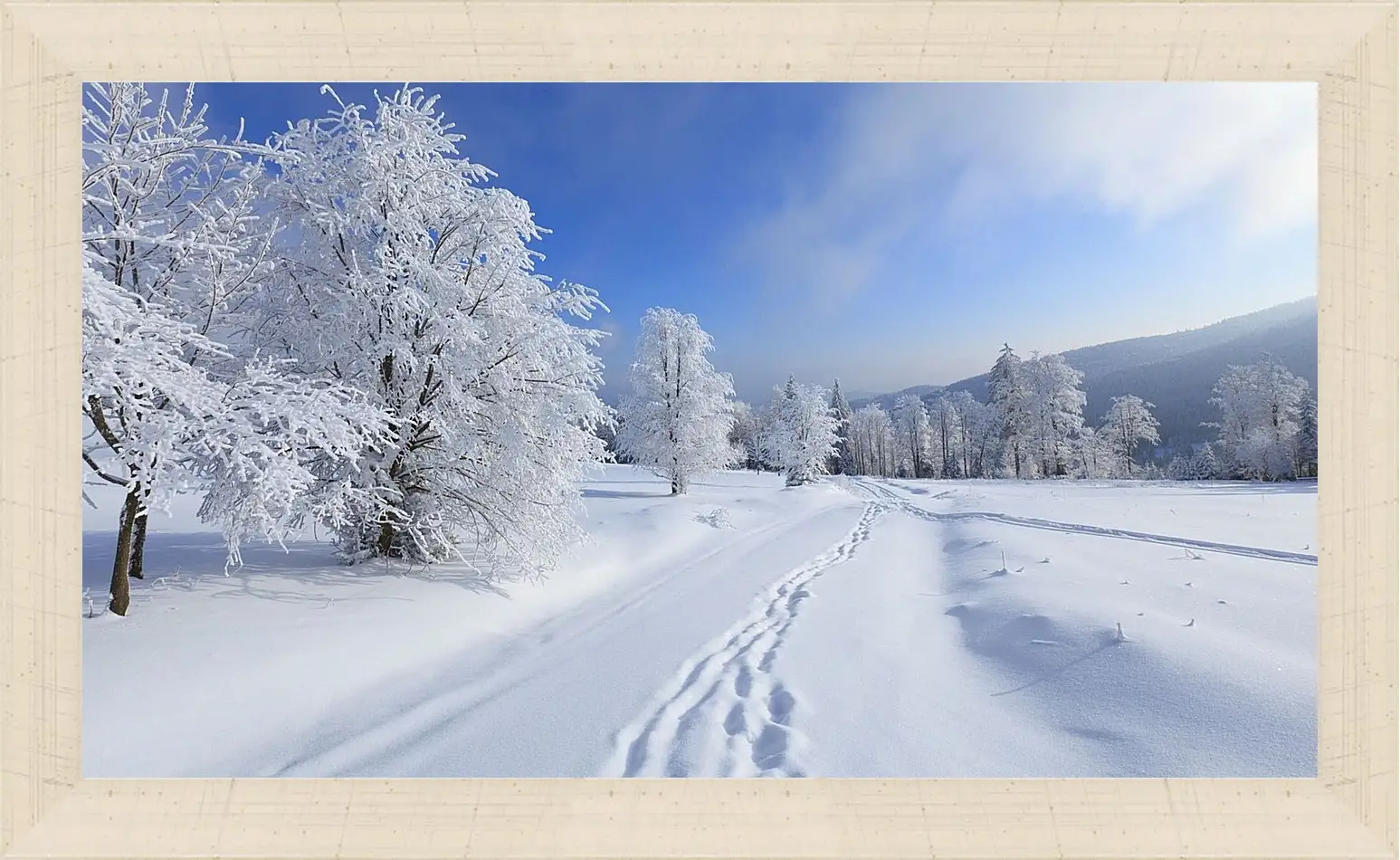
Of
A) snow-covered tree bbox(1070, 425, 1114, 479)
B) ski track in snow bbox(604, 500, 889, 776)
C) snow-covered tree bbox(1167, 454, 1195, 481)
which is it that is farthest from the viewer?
snow-covered tree bbox(1070, 425, 1114, 479)

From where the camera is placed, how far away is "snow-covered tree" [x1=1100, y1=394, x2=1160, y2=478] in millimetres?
12462

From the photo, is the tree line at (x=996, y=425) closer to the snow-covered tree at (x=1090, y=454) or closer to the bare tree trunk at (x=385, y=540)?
the snow-covered tree at (x=1090, y=454)

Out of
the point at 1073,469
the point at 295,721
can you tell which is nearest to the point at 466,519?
the point at 295,721

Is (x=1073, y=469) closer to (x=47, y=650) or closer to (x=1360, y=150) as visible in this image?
(x=1360, y=150)

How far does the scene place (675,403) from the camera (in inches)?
752

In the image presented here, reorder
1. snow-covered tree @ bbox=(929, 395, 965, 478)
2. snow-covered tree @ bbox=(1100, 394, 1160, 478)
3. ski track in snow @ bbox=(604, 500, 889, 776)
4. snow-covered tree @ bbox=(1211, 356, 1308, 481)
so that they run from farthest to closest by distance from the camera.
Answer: snow-covered tree @ bbox=(929, 395, 965, 478)
snow-covered tree @ bbox=(1100, 394, 1160, 478)
snow-covered tree @ bbox=(1211, 356, 1308, 481)
ski track in snow @ bbox=(604, 500, 889, 776)

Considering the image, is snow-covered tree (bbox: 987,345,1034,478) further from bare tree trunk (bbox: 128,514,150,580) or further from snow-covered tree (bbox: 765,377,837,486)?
bare tree trunk (bbox: 128,514,150,580)

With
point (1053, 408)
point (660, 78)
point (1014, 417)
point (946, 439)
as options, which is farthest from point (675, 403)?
point (946, 439)

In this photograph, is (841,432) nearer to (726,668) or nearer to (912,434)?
(912,434)

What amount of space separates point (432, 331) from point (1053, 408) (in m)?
18.6

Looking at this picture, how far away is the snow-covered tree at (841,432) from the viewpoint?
29508mm

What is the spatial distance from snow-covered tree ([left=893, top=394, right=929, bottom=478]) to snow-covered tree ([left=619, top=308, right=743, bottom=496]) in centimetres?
A: 2342

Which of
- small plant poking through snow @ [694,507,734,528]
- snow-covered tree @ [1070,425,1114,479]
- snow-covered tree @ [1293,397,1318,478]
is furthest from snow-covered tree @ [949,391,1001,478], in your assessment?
snow-covered tree @ [1293,397,1318,478]

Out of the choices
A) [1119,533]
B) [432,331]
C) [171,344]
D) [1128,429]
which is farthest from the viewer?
[1128,429]
